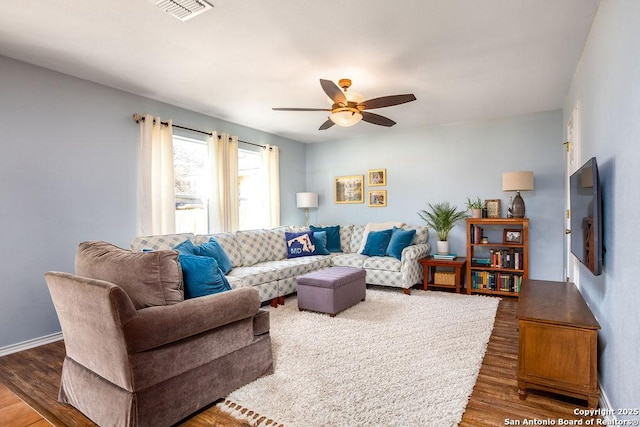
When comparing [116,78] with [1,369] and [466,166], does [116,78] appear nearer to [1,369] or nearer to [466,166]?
[1,369]

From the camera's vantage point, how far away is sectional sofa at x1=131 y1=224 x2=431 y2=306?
391 cm

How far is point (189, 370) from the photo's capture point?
1949 mm

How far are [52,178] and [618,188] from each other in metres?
4.30

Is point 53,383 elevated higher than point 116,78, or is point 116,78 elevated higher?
point 116,78

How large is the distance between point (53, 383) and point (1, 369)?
2.01 feet

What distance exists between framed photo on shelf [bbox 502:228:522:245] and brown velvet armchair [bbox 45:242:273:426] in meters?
3.90

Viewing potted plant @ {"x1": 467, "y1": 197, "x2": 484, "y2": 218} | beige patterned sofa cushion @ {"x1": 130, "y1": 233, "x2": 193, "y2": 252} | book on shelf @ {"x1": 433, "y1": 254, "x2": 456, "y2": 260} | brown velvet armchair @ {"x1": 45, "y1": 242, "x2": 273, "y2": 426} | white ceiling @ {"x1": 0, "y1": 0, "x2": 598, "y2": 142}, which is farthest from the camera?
book on shelf @ {"x1": 433, "y1": 254, "x2": 456, "y2": 260}

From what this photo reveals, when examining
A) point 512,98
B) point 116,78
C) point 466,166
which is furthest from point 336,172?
point 116,78

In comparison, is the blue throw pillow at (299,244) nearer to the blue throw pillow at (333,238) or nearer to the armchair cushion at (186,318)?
the blue throw pillow at (333,238)

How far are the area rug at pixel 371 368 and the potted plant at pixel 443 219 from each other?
1.23 metres

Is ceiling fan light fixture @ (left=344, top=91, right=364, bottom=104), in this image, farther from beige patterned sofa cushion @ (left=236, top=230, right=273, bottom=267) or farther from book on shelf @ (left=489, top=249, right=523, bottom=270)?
book on shelf @ (left=489, top=249, right=523, bottom=270)

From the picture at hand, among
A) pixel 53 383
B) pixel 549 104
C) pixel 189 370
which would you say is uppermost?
pixel 549 104

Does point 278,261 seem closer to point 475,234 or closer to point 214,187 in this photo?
point 214,187

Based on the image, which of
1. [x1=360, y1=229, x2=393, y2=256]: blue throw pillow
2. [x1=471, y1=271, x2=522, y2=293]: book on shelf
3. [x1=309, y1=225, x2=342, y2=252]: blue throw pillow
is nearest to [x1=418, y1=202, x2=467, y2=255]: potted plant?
[x1=471, y1=271, x2=522, y2=293]: book on shelf
